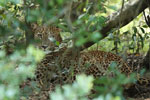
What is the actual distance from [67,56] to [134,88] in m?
0.84

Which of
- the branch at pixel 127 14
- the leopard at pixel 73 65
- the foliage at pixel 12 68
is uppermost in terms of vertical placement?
the branch at pixel 127 14

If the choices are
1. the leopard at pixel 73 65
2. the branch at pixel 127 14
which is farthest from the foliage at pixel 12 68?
the branch at pixel 127 14

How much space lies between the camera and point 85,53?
3.73 meters

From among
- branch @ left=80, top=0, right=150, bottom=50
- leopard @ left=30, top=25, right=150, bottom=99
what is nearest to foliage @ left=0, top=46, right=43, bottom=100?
leopard @ left=30, top=25, right=150, bottom=99

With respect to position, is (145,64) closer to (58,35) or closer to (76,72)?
(76,72)

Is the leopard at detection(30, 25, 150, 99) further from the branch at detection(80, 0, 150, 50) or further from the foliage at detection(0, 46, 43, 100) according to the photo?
the foliage at detection(0, 46, 43, 100)

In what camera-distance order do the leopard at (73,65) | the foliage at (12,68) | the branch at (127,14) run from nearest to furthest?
the foliage at (12,68)
the leopard at (73,65)
the branch at (127,14)

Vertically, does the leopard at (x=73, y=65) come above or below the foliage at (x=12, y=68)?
above

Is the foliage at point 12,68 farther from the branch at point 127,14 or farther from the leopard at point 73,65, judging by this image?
the branch at point 127,14

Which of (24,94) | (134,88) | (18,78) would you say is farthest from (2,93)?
(134,88)

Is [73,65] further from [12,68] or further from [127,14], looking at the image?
[12,68]

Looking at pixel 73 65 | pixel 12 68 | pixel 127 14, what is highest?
pixel 127 14

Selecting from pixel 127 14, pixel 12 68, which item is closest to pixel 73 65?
pixel 127 14

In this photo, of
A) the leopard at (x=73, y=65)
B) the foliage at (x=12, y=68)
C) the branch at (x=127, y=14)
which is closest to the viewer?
the foliage at (x=12, y=68)
